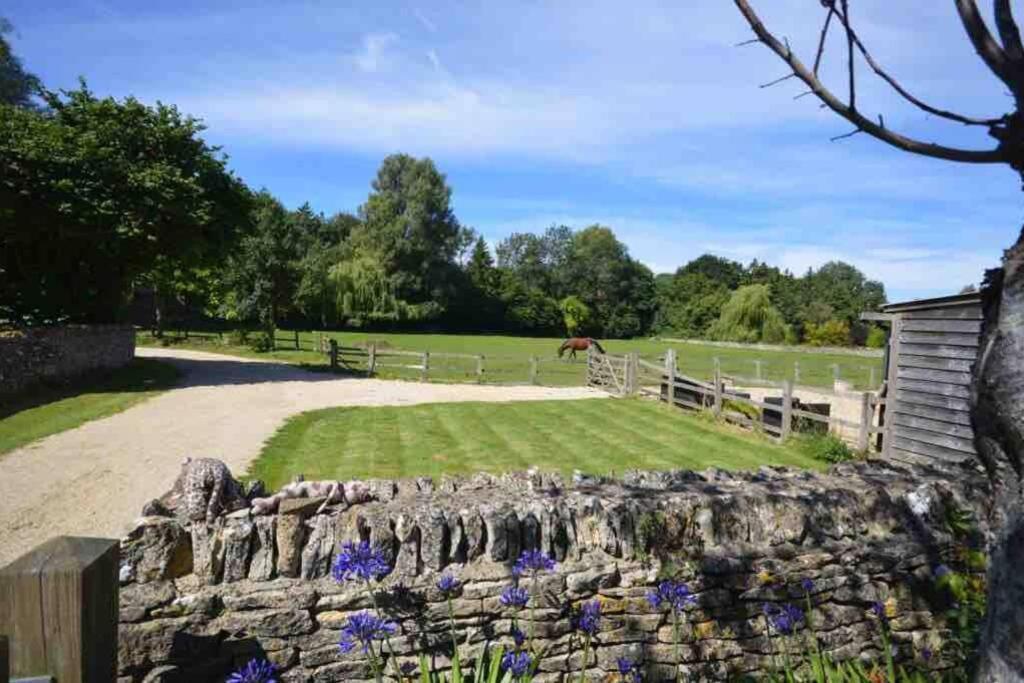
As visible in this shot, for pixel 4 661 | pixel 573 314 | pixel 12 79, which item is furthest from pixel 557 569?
pixel 573 314

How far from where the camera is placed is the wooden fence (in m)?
13.0

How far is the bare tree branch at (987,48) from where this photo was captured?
201cm

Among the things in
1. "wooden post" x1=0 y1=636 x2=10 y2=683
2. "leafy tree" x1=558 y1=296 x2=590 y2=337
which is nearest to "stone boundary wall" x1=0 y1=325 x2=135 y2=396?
"wooden post" x1=0 y1=636 x2=10 y2=683

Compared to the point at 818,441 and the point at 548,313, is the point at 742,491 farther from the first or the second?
the point at 548,313

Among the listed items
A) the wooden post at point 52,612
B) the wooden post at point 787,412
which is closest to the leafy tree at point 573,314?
Result: the wooden post at point 787,412

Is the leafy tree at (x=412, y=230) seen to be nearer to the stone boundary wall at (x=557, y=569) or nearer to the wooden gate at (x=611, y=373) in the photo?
the wooden gate at (x=611, y=373)

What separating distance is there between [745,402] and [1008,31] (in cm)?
1466

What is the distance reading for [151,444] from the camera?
11.3m

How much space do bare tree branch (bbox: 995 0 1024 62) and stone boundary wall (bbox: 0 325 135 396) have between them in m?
17.5

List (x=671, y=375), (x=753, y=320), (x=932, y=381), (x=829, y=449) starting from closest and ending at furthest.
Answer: (x=932, y=381)
(x=829, y=449)
(x=671, y=375)
(x=753, y=320)

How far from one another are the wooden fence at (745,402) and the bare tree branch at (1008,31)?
38.6 feet

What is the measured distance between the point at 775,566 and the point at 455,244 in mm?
60664

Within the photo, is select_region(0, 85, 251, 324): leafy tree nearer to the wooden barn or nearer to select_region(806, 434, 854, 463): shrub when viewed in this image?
select_region(806, 434, 854, 463): shrub

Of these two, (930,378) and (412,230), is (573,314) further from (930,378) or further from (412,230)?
(930,378)
